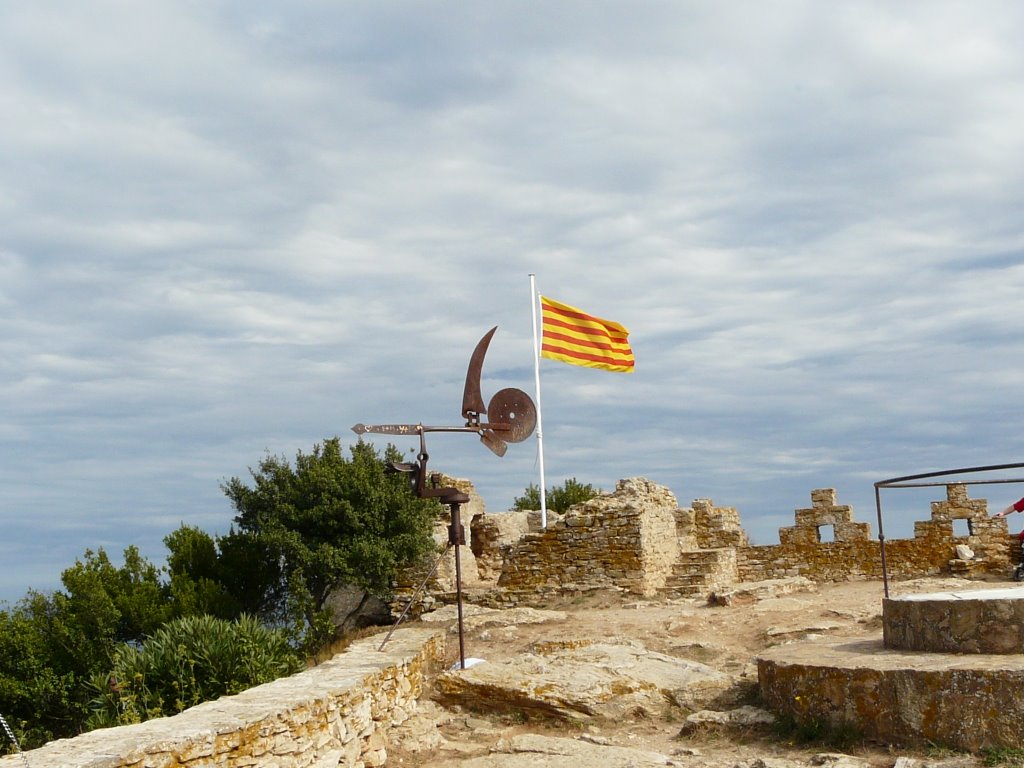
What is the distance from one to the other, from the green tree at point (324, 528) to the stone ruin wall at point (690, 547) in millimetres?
2021

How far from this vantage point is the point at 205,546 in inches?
699

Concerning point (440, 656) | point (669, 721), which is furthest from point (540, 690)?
point (440, 656)

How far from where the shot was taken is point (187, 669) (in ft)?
35.3

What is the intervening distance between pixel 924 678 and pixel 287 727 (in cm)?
496

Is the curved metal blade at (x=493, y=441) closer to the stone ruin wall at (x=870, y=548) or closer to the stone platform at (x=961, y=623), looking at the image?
the stone platform at (x=961, y=623)

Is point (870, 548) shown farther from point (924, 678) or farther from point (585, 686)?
point (924, 678)

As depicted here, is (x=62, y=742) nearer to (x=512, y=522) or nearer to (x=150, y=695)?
(x=150, y=695)

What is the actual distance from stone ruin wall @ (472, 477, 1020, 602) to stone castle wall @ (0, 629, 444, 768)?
6.99 metres

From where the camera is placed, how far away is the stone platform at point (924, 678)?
24.3 ft

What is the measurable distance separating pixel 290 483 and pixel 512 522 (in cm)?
574

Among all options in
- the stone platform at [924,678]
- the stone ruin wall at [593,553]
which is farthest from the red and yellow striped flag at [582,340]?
the stone platform at [924,678]

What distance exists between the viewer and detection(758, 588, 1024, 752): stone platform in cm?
741

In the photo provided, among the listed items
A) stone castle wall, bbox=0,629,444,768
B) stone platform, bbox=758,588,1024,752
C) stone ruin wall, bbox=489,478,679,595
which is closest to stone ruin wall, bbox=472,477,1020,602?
stone ruin wall, bbox=489,478,679,595

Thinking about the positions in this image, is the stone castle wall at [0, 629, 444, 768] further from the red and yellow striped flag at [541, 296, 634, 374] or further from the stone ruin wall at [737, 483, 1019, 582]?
the stone ruin wall at [737, 483, 1019, 582]
